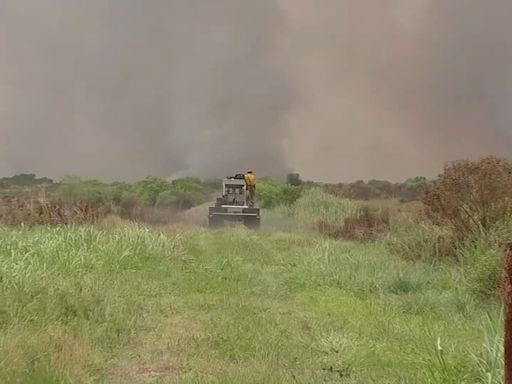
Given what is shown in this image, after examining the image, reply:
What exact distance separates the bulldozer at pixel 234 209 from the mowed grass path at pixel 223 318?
15238mm

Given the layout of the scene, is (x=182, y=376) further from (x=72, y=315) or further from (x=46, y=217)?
(x=46, y=217)

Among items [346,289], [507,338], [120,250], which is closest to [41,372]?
[507,338]

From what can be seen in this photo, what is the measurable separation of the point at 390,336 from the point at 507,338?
5390 millimetres

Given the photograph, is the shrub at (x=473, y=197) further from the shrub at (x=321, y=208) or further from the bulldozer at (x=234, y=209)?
the bulldozer at (x=234, y=209)

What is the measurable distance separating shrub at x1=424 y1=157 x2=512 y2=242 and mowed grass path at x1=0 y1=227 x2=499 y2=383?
154 centimetres

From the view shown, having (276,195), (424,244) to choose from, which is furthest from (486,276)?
(276,195)

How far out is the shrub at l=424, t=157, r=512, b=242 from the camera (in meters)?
14.5

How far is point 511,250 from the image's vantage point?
2.78 metres

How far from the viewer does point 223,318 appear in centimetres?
877

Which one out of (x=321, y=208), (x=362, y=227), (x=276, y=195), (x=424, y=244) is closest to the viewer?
(x=424, y=244)

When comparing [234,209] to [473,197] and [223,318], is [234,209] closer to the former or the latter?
[473,197]

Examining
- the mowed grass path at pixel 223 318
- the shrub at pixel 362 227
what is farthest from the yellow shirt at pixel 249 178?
the mowed grass path at pixel 223 318

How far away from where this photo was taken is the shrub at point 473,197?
571 inches

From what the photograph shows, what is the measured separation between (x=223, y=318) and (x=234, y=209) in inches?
910
